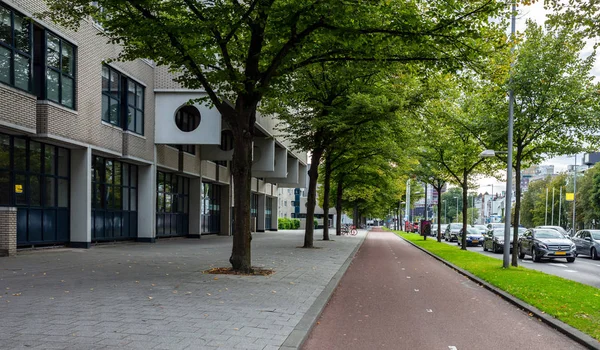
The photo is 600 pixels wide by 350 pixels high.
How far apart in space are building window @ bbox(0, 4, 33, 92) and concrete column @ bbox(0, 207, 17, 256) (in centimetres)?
362

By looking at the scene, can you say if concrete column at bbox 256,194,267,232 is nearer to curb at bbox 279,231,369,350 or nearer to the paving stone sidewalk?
the paving stone sidewalk

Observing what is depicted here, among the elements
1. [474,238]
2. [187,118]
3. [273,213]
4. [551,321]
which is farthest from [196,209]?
[551,321]

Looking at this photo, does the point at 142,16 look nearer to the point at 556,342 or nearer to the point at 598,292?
the point at 556,342

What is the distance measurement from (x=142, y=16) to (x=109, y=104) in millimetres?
10539

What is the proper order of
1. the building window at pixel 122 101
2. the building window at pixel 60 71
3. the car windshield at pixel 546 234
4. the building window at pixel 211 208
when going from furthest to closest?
the building window at pixel 211 208, the car windshield at pixel 546 234, the building window at pixel 122 101, the building window at pixel 60 71

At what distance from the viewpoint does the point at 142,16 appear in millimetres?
11000

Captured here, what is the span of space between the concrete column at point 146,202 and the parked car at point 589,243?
21.4 meters

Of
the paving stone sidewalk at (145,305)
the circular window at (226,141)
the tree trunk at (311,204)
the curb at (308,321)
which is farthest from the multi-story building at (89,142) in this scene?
the curb at (308,321)

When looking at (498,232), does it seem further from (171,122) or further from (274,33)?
(274,33)

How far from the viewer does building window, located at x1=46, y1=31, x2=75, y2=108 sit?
650 inches

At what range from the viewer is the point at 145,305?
780 cm

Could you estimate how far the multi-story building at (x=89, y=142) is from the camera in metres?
15.3

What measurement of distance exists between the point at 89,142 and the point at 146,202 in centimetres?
595

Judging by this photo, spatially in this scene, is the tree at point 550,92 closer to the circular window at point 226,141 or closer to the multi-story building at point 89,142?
the multi-story building at point 89,142
